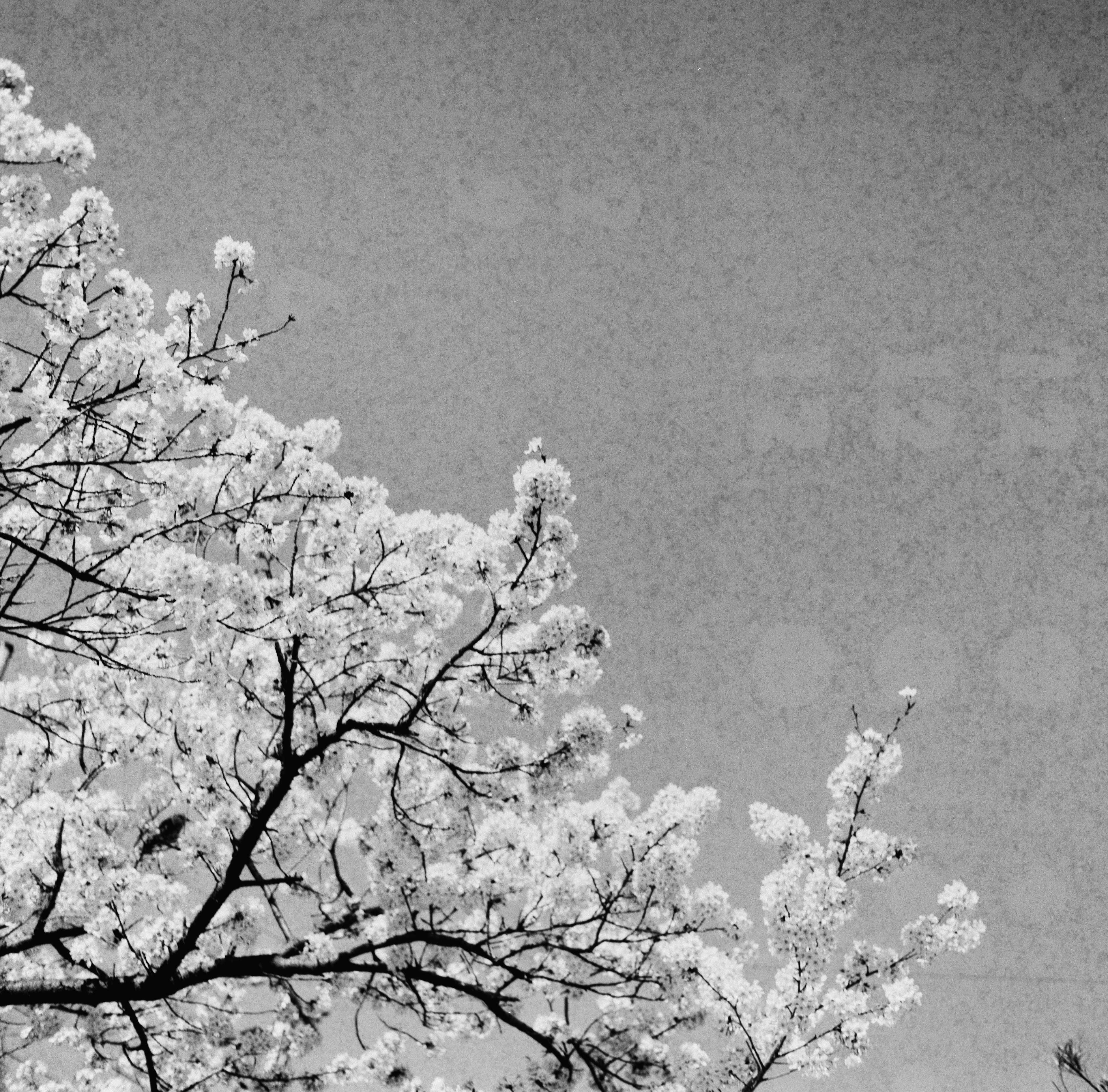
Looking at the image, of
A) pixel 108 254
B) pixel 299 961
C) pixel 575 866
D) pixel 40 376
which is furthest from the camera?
pixel 575 866

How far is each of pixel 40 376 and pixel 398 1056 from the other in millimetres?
3170

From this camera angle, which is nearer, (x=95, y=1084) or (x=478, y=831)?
(x=478, y=831)

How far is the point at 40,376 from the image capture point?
272 centimetres

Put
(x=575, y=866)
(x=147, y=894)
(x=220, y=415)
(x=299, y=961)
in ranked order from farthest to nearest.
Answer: (x=575, y=866), (x=147, y=894), (x=299, y=961), (x=220, y=415)

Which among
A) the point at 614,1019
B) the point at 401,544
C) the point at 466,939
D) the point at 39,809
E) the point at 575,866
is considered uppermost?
the point at 401,544

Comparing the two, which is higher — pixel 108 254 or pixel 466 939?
pixel 108 254

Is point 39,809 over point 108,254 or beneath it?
beneath

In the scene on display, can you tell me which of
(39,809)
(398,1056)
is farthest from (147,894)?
(398,1056)

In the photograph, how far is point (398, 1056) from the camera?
13.7 feet

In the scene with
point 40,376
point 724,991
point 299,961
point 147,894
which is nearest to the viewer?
point 40,376

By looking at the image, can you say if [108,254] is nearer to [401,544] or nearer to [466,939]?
[401,544]

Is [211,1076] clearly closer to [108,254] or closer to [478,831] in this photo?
[478,831]

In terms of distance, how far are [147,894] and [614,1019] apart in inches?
68.6

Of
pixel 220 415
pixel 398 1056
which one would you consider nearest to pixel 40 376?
pixel 220 415
